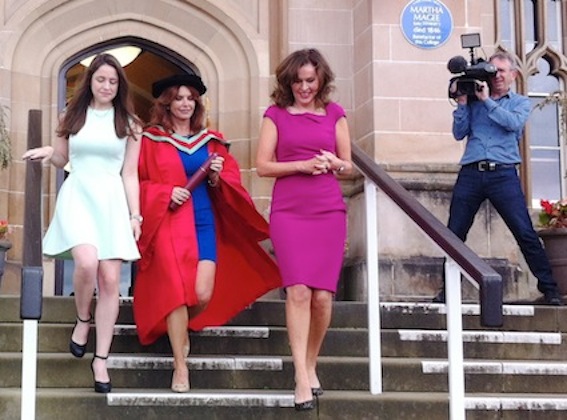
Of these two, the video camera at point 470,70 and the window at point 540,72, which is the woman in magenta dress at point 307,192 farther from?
the window at point 540,72

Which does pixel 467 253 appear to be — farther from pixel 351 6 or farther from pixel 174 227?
pixel 351 6

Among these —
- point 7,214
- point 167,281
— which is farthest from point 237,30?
point 167,281

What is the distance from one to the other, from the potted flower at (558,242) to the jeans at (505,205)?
71 cm

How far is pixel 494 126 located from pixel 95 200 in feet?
9.70

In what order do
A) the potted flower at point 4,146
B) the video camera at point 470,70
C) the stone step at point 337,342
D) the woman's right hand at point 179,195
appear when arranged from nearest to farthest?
the woman's right hand at point 179,195, the stone step at point 337,342, the video camera at point 470,70, the potted flower at point 4,146

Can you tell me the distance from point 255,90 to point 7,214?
242cm

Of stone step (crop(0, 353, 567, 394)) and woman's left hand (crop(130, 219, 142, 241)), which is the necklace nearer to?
woman's left hand (crop(130, 219, 142, 241))

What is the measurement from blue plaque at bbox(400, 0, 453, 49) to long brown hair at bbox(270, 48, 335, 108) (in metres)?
3.48

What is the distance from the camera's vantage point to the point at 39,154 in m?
5.30

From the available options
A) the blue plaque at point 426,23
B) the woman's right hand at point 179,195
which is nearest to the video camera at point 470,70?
the blue plaque at point 426,23

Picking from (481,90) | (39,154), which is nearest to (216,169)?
(39,154)

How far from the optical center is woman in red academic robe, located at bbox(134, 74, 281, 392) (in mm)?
5570

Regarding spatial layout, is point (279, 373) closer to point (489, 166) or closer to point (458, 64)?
point (489, 166)

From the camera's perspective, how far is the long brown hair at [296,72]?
17.8 feet
